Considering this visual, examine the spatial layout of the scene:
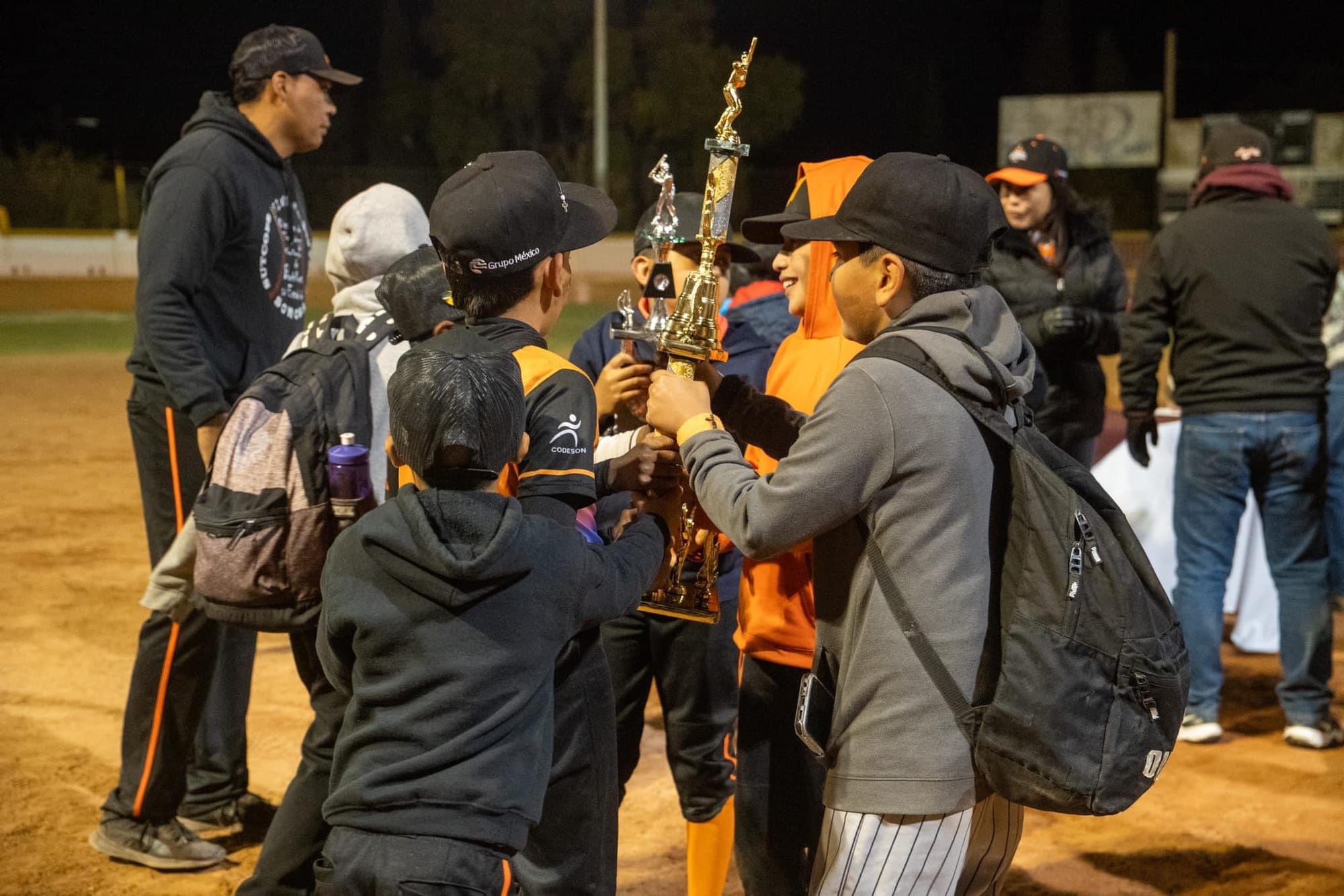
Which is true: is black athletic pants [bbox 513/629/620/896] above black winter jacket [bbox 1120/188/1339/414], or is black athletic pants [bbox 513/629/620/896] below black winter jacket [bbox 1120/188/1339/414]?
below

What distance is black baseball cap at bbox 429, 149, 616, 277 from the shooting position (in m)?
2.68

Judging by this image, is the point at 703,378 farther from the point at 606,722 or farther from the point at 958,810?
the point at 958,810

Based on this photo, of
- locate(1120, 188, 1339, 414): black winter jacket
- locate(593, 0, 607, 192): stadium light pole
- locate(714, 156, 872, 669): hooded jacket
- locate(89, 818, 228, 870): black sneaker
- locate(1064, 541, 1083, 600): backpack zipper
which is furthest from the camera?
locate(593, 0, 607, 192): stadium light pole

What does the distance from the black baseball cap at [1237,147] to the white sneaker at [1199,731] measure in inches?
93.6

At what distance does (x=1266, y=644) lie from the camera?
6.91 m

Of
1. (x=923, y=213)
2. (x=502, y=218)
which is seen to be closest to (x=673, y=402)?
(x=502, y=218)

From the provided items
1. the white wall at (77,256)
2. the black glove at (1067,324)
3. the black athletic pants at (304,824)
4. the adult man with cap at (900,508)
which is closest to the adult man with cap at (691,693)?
the black athletic pants at (304,824)

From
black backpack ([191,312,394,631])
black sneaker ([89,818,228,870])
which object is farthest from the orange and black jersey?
black sneaker ([89,818,228,870])

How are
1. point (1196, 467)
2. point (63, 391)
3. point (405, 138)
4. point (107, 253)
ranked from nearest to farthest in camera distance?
point (1196, 467) → point (63, 391) → point (107, 253) → point (405, 138)

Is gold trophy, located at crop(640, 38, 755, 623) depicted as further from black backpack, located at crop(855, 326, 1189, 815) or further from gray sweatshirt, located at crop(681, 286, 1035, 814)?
black backpack, located at crop(855, 326, 1189, 815)

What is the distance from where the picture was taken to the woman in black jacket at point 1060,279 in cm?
590

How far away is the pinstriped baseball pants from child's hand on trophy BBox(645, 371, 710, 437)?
0.85 meters

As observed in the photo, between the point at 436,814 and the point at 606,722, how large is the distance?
51 cm

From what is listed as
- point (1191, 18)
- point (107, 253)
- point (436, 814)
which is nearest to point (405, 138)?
point (107, 253)
